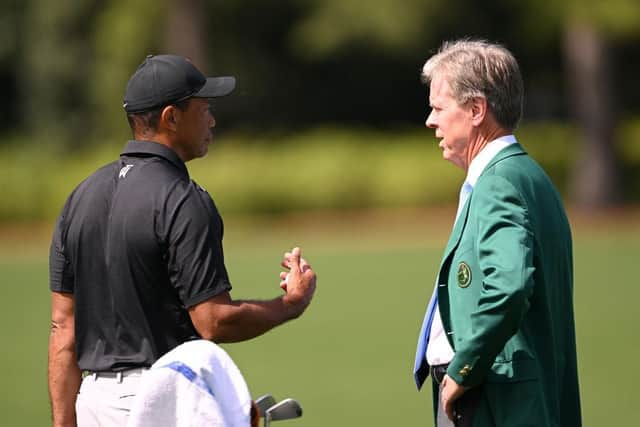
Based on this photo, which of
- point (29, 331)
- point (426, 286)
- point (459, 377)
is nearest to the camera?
point (459, 377)

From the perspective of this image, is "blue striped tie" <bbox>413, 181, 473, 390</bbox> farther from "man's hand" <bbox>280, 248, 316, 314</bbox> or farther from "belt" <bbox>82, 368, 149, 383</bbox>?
"belt" <bbox>82, 368, 149, 383</bbox>

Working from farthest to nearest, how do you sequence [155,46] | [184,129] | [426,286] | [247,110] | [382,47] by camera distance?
[247,110], [155,46], [382,47], [426,286], [184,129]

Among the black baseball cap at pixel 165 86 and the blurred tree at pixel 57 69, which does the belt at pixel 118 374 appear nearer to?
the black baseball cap at pixel 165 86

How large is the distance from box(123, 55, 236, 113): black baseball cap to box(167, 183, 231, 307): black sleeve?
0.41m

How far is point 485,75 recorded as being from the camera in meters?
3.86

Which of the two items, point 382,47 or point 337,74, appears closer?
point 382,47

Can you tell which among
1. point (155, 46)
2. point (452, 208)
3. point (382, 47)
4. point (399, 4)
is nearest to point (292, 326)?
point (452, 208)

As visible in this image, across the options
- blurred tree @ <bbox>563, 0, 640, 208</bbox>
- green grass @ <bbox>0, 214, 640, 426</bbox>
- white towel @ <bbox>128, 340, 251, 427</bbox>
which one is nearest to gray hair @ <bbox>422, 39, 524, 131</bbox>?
white towel @ <bbox>128, 340, 251, 427</bbox>

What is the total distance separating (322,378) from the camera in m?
11.0

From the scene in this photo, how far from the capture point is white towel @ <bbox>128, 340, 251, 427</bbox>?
331 cm

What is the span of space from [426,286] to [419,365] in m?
13.0

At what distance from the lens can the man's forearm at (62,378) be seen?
13.5 ft

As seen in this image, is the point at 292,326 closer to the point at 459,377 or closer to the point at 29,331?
the point at 29,331

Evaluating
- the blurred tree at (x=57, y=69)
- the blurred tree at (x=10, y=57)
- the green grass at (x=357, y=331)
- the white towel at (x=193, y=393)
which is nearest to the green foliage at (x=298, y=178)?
the green grass at (x=357, y=331)
